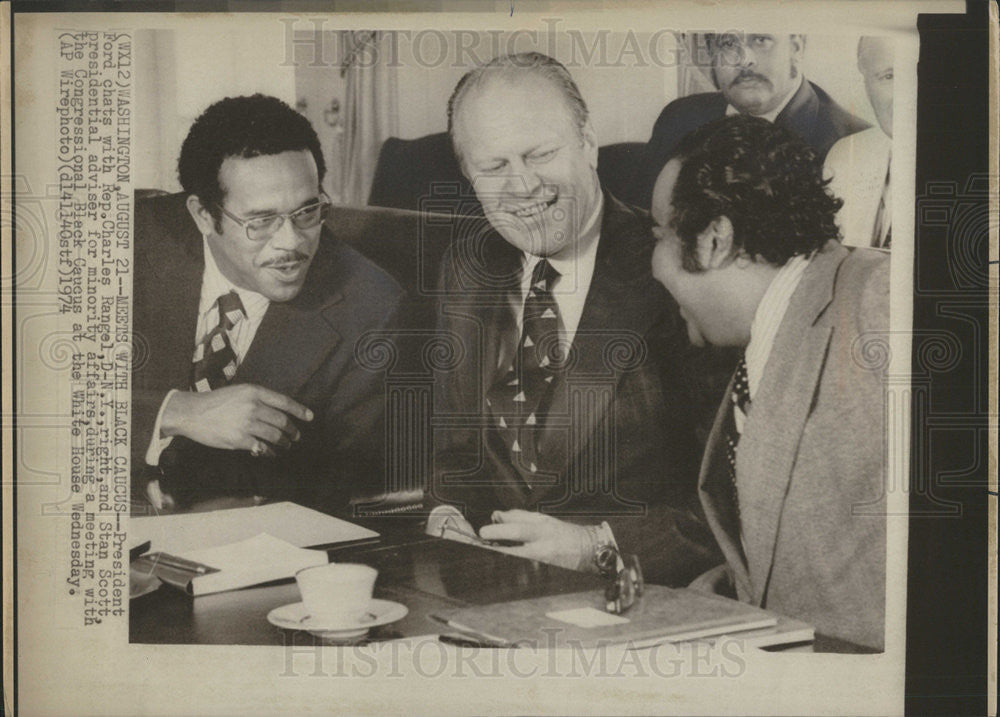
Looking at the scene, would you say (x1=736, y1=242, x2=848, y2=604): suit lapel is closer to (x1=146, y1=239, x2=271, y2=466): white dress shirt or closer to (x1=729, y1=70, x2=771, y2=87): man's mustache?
(x1=729, y1=70, x2=771, y2=87): man's mustache

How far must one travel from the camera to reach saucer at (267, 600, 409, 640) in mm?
1445

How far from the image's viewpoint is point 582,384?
1.52 m

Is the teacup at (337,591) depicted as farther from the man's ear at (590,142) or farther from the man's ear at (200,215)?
the man's ear at (590,142)

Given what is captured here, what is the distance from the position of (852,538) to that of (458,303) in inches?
28.4

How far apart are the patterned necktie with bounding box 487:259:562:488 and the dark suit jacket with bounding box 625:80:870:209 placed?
0.99ft

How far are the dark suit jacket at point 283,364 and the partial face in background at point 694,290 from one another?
1.45 ft

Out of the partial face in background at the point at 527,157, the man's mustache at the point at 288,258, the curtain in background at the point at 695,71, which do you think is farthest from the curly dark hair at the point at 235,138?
the curtain in background at the point at 695,71

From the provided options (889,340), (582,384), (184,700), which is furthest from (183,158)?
(889,340)

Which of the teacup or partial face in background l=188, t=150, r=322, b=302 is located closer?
the teacup

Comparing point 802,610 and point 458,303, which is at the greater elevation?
point 458,303

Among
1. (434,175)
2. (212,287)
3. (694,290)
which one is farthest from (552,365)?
(212,287)

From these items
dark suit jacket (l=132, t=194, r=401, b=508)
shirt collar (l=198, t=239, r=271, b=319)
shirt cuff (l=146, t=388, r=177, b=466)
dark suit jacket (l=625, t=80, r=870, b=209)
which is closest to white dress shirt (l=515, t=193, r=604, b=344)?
dark suit jacket (l=625, t=80, r=870, b=209)

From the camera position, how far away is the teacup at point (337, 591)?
4.67 ft

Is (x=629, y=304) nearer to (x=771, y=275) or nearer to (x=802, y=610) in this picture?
(x=771, y=275)
